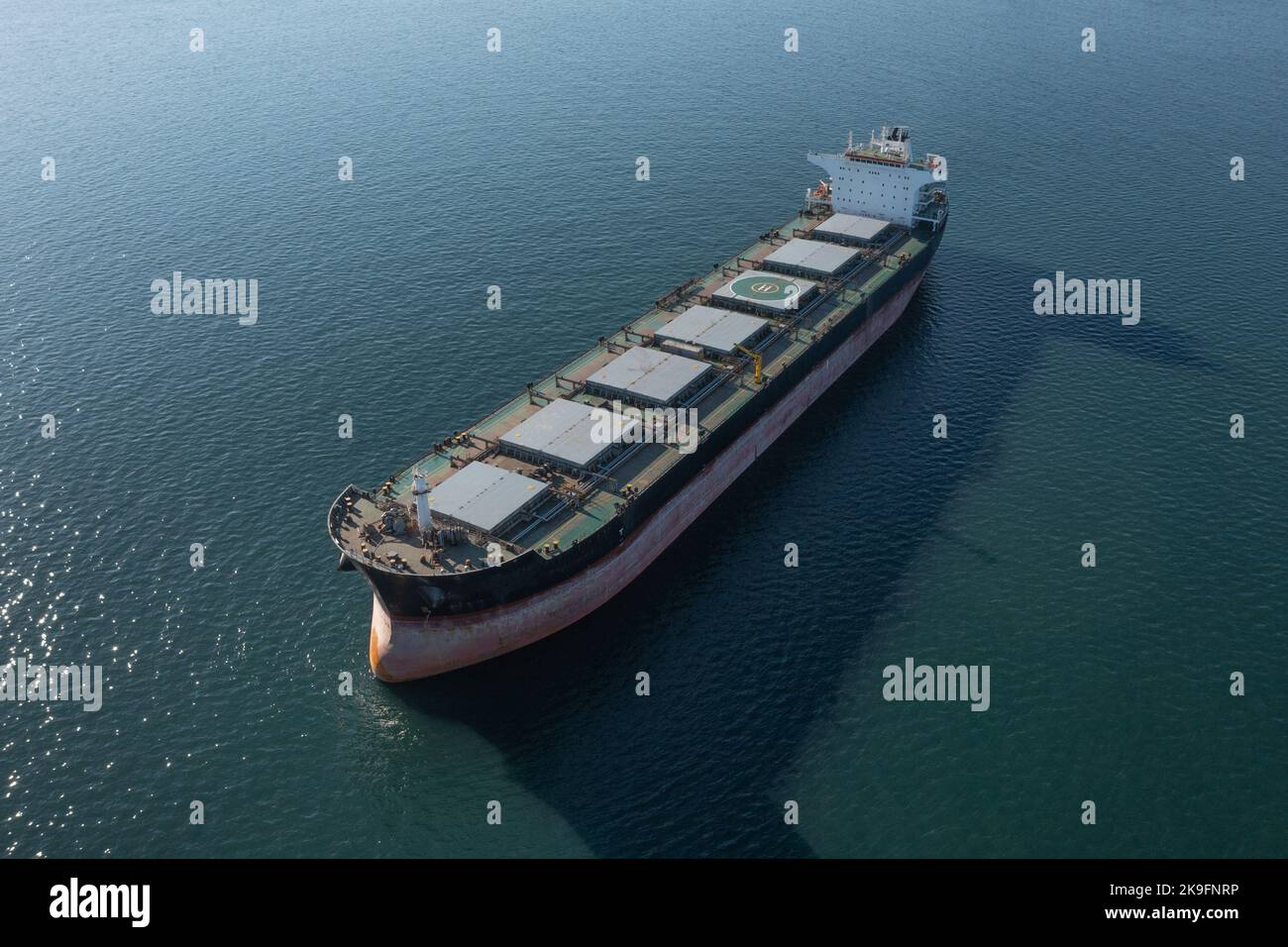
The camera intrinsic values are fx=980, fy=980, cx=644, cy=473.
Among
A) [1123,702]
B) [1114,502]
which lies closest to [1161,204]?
[1114,502]

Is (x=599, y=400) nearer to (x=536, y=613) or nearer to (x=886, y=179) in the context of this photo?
(x=536, y=613)

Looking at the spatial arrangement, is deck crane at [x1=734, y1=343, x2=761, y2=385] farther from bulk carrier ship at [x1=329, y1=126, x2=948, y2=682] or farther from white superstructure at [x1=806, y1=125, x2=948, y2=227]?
white superstructure at [x1=806, y1=125, x2=948, y2=227]

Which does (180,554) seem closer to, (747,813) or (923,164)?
(747,813)

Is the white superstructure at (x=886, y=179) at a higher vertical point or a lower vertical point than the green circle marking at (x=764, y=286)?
higher

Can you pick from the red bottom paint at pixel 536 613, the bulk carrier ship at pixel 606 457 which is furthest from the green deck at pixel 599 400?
the red bottom paint at pixel 536 613
